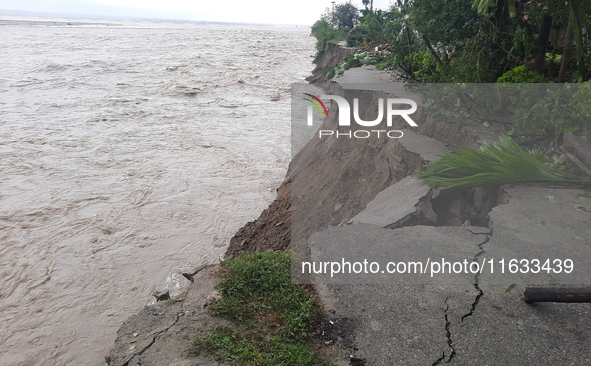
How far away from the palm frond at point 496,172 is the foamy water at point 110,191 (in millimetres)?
3121

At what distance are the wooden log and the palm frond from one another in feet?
5.34

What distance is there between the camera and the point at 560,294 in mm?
2375

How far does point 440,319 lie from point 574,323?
746 millimetres

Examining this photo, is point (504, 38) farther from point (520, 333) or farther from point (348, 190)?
point (520, 333)

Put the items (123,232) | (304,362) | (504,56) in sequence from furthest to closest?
(504,56)
(123,232)
(304,362)

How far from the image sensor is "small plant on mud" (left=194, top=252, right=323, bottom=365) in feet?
7.70

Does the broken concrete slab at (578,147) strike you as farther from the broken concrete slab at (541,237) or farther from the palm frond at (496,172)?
the broken concrete slab at (541,237)

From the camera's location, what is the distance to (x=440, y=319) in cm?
255

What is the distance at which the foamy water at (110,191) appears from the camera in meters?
4.52

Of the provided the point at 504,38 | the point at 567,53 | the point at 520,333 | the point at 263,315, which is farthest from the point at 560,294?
the point at 504,38

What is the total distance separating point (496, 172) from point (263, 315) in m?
2.66

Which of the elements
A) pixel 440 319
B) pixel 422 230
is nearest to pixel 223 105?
pixel 422 230

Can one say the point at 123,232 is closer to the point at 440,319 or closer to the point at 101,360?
the point at 101,360

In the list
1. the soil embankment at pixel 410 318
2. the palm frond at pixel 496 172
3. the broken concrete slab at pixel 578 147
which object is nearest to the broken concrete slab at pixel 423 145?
the palm frond at pixel 496 172
